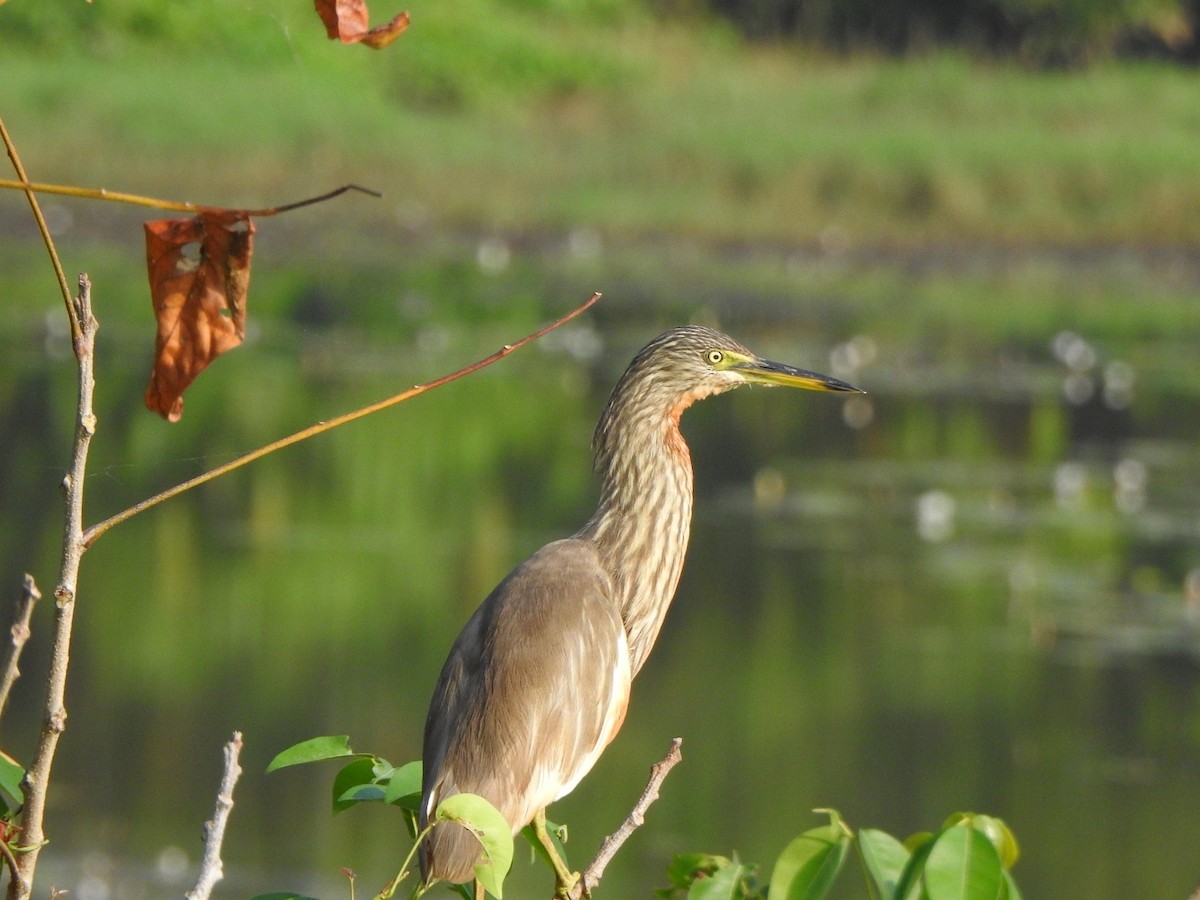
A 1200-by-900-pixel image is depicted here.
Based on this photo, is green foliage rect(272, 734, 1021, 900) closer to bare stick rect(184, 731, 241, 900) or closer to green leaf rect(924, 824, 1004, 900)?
green leaf rect(924, 824, 1004, 900)

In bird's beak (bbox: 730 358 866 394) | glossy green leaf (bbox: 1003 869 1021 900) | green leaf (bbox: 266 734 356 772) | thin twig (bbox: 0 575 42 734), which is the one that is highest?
thin twig (bbox: 0 575 42 734)

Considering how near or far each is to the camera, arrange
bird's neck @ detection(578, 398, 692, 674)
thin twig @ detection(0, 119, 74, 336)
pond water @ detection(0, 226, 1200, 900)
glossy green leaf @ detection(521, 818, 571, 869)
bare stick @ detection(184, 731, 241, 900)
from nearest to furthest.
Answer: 1. thin twig @ detection(0, 119, 74, 336)
2. bare stick @ detection(184, 731, 241, 900)
3. glossy green leaf @ detection(521, 818, 571, 869)
4. bird's neck @ detection(578, 398, 692, 674)
5. pond water @ detection(0, 226, 1200, 900)

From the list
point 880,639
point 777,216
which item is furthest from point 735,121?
point 880,639

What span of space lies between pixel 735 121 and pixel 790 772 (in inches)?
530

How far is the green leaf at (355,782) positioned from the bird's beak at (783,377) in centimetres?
84

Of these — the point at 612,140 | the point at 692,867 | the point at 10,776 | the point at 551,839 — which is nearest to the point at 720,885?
the point at 692,867

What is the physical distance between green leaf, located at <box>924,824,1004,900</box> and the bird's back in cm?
68

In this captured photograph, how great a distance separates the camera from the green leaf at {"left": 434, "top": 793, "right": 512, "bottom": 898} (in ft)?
4.53

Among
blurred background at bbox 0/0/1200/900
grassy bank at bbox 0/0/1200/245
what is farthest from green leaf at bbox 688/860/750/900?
grassy bank at bbox 0/0/1200/245

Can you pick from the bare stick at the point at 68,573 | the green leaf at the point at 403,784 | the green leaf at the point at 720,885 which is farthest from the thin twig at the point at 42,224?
the green leaf at the point at 720,885

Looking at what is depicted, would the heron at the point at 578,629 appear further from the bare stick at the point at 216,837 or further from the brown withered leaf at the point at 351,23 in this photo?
the brown withered leaf at the point at 351,23

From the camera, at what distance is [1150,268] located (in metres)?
16.1

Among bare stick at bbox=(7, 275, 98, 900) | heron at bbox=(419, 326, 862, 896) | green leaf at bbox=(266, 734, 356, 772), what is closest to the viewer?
bare stick at bbox=(7, 275, 98, 900)

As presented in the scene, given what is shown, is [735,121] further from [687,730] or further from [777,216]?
[687,730]
